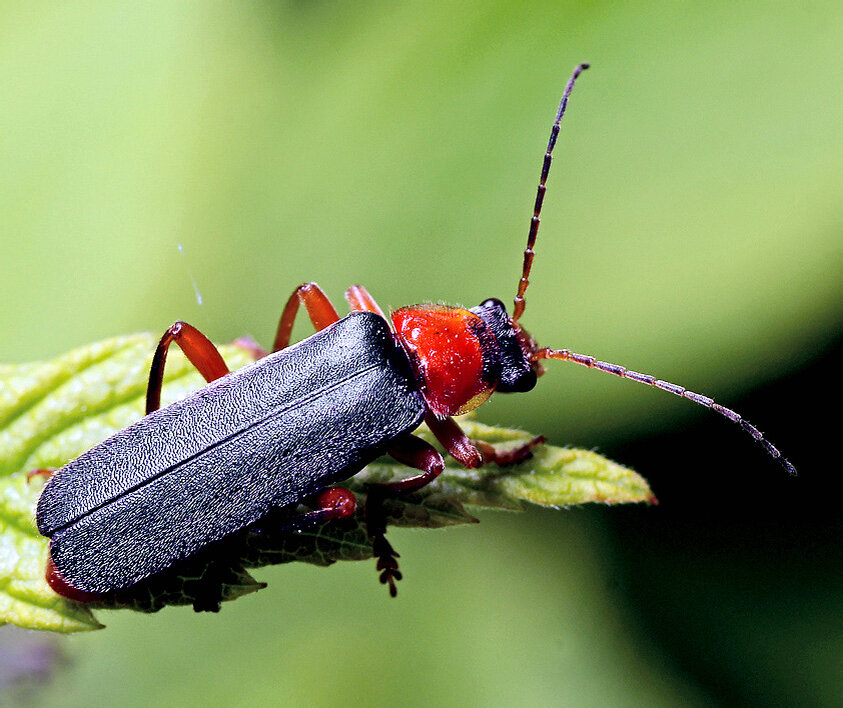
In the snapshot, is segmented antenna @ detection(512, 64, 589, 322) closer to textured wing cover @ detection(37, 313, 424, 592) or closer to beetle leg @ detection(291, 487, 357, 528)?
textured wing cover @ detection(37, 313, 424, 592)

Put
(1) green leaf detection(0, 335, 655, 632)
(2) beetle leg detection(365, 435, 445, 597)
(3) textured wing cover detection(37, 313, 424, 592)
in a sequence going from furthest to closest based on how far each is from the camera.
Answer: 1. (2) beetle leg detection(365, 435, 445, 597)
2. (3) textured wing cover detection(37, 313, 424, 592)
3. (1) green leaf detection(0, 335, 655, 632)

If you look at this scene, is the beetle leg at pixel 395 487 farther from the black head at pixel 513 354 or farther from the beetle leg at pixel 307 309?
the beetle leg at pixel 307 309

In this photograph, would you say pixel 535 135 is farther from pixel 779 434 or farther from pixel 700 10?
pixel 779 434

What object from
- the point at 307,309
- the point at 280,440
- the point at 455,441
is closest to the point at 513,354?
the point at 455,441

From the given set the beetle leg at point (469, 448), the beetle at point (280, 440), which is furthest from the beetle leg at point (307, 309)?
the beetle leg at point (469, 448)

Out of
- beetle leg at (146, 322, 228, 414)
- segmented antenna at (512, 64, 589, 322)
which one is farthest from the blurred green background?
beetle leg at (146, 322, 228, 414)

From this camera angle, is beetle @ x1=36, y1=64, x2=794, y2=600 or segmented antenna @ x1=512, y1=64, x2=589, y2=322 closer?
beetle @ x1=36, y1=64, x2=794, y2=600

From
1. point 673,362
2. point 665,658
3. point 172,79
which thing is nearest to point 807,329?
point 673,362
